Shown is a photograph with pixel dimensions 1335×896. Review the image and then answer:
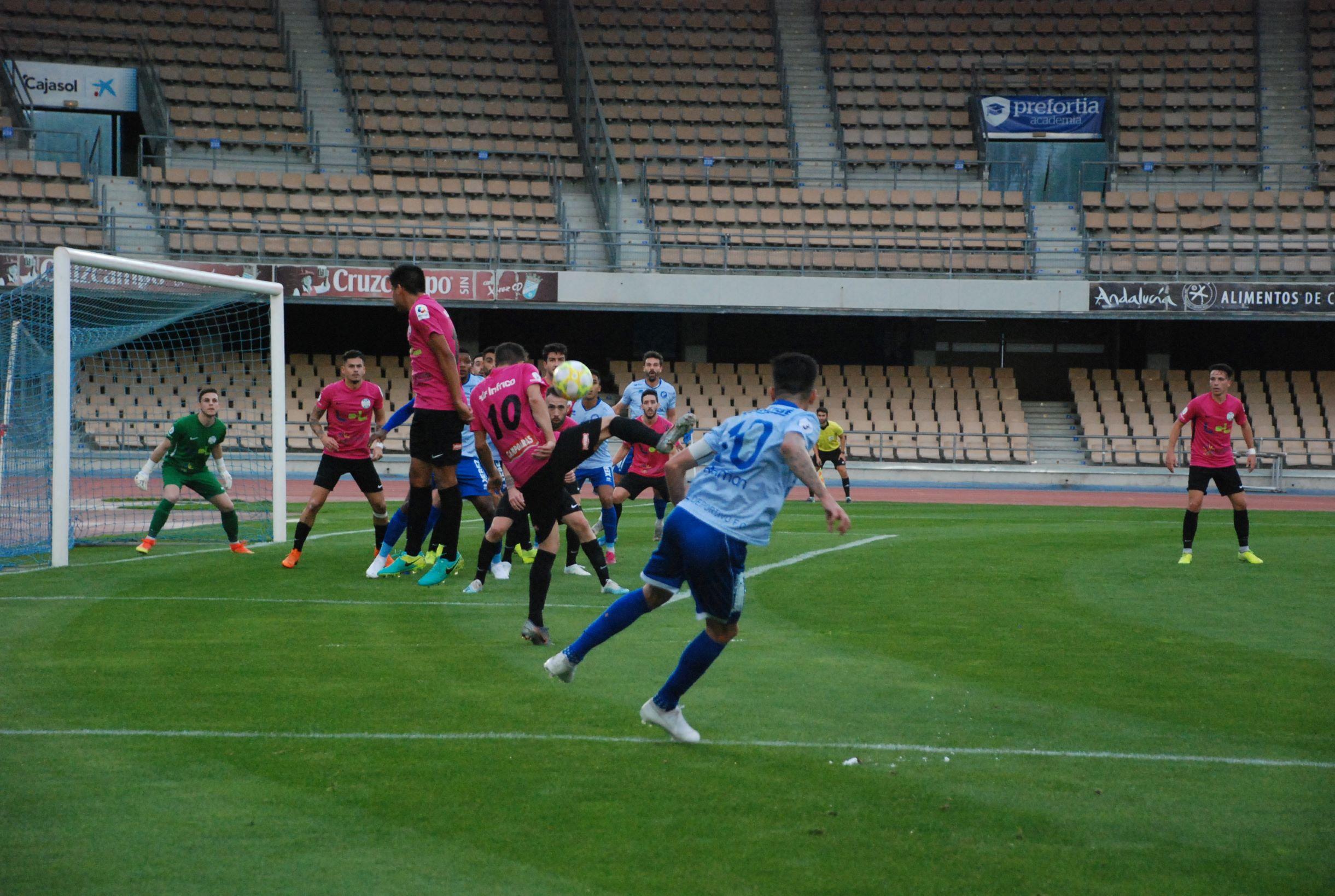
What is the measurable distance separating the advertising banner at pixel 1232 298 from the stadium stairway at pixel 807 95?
→ 9.13 metres

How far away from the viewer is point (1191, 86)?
36.6 m

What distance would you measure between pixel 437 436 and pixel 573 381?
1824 mm

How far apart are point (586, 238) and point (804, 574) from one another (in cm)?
2137

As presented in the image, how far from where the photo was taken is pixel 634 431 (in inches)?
264

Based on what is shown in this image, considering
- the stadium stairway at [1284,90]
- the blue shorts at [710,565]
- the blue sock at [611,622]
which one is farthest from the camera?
the stadium stairway at [1284,90]

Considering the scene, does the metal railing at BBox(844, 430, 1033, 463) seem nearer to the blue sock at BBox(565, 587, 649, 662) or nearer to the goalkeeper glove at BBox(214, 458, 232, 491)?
the goalkeeper glove at BBox(214, 458, 232, 491)

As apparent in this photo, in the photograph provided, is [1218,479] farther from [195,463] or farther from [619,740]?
[195,463]

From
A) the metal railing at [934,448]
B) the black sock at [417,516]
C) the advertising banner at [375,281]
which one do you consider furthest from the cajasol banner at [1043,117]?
the black sock at [417,516]

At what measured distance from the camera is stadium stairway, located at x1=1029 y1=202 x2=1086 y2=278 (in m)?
30.9

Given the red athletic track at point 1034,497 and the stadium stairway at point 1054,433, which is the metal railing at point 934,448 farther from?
the red athletic track at point 1034,497

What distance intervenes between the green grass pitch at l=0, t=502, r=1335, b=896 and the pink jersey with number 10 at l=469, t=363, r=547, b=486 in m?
1.28

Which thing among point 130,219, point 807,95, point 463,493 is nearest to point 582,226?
point 807,95

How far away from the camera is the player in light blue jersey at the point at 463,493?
11.0 metres

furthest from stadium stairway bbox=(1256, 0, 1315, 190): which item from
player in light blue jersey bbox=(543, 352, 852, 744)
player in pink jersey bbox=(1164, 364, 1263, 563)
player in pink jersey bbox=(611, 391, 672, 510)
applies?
player in light blue jersey bbox=(543, 352, 852, 744)
